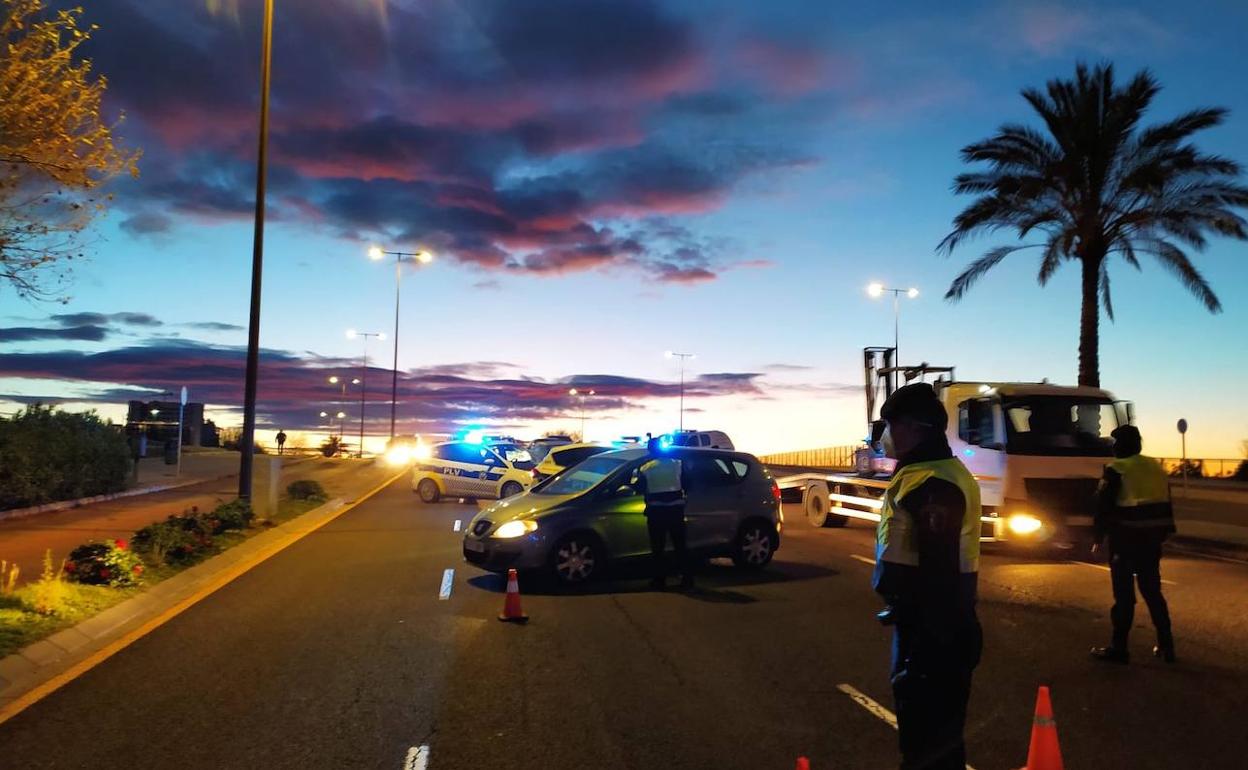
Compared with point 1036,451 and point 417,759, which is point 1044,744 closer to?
point 417,759

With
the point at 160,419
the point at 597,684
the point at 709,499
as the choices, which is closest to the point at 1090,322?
the point at 709,499

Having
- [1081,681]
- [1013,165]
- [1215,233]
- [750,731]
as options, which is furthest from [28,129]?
[1215,233]

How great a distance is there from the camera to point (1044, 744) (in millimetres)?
4660

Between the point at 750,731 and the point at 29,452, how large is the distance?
2026 centimetres

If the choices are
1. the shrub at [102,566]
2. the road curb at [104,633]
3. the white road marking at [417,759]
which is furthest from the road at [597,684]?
the shrub at [102,566]

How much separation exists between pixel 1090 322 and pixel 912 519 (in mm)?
24614

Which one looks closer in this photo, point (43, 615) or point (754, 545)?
point (43, 615)

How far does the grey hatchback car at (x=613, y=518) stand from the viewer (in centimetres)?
1174

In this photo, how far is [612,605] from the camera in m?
10.9

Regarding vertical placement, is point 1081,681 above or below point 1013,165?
below

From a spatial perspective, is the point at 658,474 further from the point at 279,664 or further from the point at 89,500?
the point at 89,500

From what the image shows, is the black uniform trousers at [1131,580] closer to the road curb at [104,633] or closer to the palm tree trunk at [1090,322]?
the road curb at [104,633]

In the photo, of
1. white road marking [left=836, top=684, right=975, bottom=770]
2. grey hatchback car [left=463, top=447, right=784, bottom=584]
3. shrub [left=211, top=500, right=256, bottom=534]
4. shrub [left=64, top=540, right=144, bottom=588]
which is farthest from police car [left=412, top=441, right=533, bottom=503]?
white road marking [left=836, top=684, right=975, bottom=770]

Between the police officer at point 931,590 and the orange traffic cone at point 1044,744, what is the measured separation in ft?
3.73
